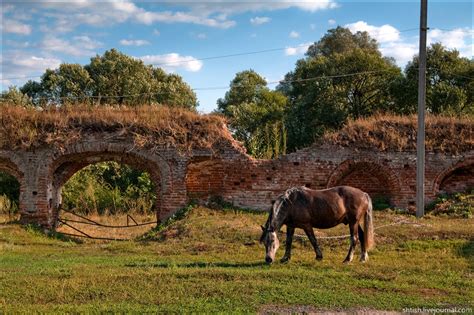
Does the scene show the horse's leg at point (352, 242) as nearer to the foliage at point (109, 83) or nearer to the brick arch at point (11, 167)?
the brick arch at point (11, 167)

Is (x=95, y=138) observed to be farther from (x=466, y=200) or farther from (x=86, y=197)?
(x=466, y=200)

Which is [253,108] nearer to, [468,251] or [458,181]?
[458,181]

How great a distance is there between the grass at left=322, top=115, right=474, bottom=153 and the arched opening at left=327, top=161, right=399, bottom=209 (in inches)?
29.3

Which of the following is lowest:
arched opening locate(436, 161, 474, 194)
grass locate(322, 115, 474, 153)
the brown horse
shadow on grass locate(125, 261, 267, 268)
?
shadow on grass locate(125, 261, 267, 268)

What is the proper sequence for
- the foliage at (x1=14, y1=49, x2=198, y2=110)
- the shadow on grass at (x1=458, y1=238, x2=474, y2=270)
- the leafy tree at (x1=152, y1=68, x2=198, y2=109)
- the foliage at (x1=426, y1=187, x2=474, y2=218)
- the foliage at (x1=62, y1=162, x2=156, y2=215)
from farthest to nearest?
the leafy tree at (x1=152, y1=68, x2=198, y2=109) → the foliage at (x1=14, y1=49, x2=198, y2=110) → the foliage at (x1=62, y1=162, x2=156, y2=215) → the foliage at (x1=426, y1=187, x2=474, y2=218) → the shadow on grass at (x1=458, y1=238, x2=474, y2=270)

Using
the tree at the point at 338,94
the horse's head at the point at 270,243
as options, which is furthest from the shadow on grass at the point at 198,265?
the tree at the point at 338,94

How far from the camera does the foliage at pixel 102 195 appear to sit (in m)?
23.7

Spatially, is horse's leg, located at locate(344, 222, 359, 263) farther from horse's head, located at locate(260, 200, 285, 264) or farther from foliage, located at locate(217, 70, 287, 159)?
foliage, located at locate(217, 70, 287, 159)

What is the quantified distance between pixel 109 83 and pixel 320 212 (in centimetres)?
3344

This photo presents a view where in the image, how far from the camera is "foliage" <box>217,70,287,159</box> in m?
32.1

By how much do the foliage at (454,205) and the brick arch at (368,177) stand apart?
1367 mm

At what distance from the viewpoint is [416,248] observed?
11602 mm

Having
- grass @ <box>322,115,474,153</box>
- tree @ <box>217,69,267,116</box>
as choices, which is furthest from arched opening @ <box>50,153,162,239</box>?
tree @ <box>217,69,267,116</box>

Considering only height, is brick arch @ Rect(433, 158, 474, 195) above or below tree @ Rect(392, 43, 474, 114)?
below
